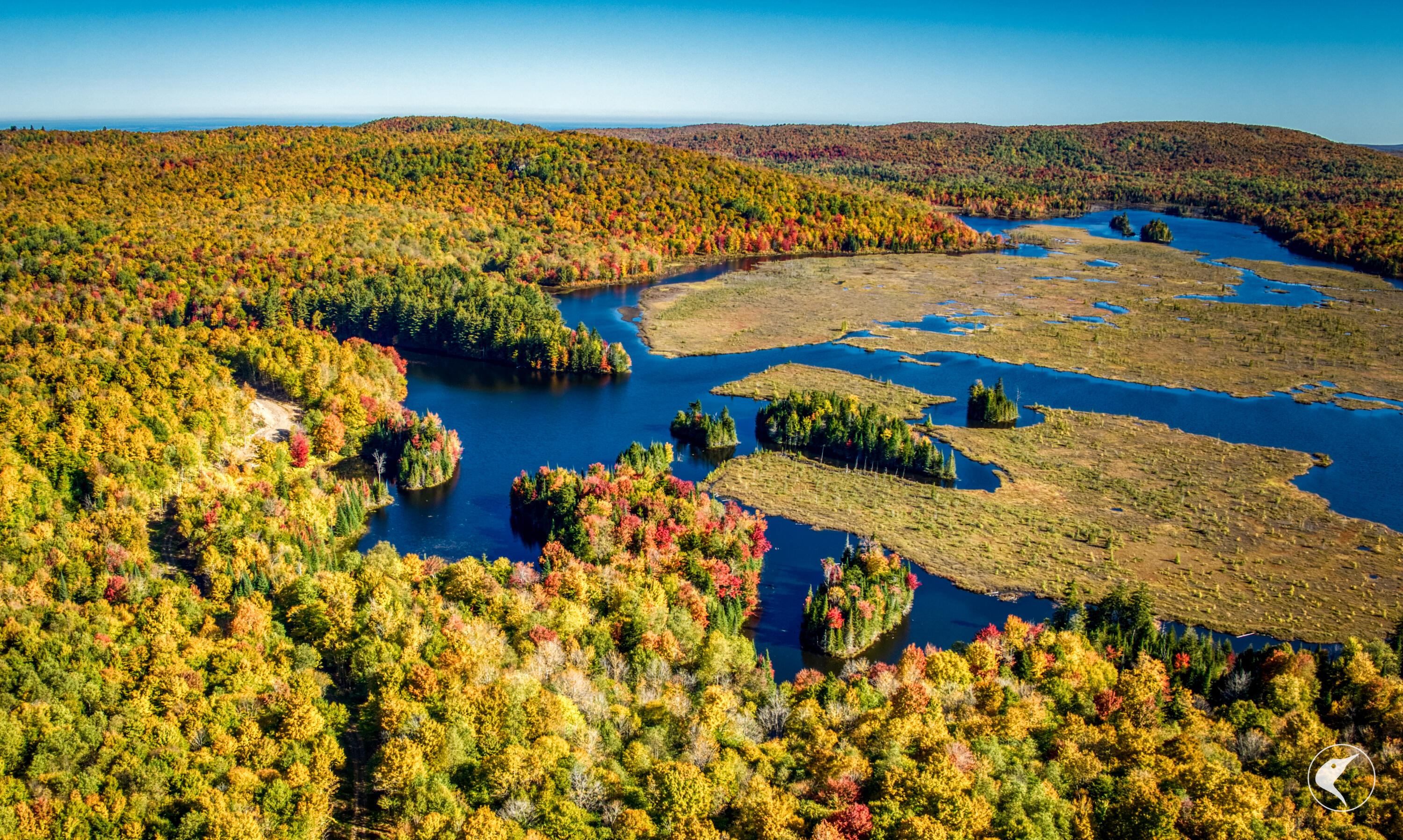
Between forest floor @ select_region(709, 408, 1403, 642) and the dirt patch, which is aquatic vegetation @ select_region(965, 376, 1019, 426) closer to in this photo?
forest floor @ select_region(709, 408, 1403, 642)

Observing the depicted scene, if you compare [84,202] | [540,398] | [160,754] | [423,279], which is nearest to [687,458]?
[540,398]

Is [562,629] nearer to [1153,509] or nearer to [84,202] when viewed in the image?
[1153,509]

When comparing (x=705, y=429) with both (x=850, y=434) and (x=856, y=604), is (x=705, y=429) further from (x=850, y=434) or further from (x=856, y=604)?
(x=856, y=604)

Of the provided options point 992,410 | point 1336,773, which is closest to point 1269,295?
point 992,410

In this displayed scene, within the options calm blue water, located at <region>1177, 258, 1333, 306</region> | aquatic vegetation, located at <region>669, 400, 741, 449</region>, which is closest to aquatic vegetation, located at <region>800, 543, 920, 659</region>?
aquatic vegetation, located at <region>669, 400, 741, 449</region>

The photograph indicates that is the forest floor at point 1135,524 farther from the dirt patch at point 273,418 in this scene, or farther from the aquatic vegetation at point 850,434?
the dirt patch at point 273,418

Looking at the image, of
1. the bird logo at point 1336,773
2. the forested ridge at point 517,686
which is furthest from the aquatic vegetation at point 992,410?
the bird logo at point 1336,773

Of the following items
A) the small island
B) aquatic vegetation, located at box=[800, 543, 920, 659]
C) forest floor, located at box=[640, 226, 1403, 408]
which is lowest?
aquatic vegetation, located at box=[800, 543, 920, 659]
